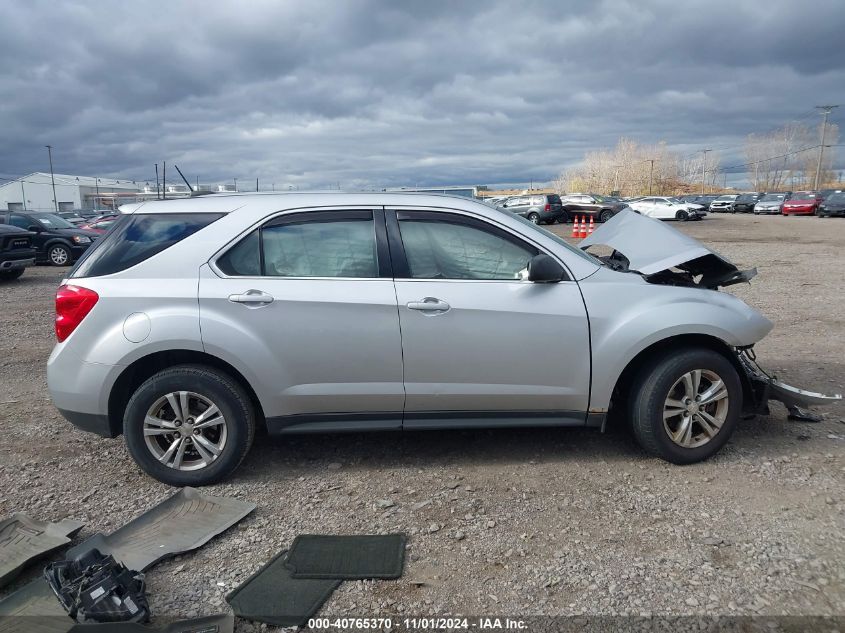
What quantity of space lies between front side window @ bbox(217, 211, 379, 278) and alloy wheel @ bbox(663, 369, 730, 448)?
6.76ft

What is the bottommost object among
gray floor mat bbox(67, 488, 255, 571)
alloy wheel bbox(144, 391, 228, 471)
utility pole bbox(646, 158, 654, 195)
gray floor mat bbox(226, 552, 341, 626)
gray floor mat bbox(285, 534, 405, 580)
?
gray floor mat bbox(226, 552, 341, 626)

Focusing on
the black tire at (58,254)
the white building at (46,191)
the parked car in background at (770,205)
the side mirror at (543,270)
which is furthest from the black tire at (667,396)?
the white building at (46,191)

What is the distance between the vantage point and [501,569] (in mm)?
3082

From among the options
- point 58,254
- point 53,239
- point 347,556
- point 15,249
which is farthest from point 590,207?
point 347,556

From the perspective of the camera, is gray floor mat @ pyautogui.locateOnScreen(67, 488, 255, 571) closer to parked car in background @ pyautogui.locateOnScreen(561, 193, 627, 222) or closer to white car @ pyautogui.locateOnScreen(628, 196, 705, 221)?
parked car in background @ pyautogui.locateOnScreen(561, 193, 627, 222)

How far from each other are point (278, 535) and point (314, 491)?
0.50 m

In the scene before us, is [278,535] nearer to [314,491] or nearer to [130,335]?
[314,491]

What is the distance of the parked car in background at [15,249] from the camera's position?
1307 cm

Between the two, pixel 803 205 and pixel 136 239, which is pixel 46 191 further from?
pixel 136 239

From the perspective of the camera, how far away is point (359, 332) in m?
3.84

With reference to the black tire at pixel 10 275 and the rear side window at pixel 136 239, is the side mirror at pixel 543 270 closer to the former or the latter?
the rear side window at pixel 136 239

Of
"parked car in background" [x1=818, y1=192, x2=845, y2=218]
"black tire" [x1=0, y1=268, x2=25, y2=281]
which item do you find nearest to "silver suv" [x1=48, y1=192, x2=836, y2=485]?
"black tire" [x1=0, y1=268, x2=25, y2=281]

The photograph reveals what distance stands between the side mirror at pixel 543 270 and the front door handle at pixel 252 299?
5.24 feet

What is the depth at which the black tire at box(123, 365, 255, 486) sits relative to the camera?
150 inches
